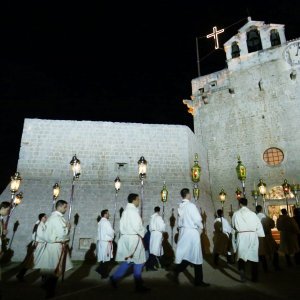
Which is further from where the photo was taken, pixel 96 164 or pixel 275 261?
pixel 96 164

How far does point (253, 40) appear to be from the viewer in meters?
18.6

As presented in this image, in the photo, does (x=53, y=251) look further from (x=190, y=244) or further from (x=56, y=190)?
(x=56, y=190)

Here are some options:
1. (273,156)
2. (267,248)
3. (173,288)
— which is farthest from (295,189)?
(173,288)

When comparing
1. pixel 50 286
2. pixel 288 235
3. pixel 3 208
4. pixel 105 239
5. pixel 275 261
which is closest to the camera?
pixel 50 286

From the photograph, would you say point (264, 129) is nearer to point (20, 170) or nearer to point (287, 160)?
point (287, 160)

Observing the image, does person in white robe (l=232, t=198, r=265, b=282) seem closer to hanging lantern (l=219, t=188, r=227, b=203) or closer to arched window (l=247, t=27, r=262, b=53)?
hanging lantern (l=219, t=188, r=227, b=203)

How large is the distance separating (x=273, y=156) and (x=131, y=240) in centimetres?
1335

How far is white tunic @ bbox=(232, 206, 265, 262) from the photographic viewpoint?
18.8 ft

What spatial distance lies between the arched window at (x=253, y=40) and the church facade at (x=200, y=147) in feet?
0.22

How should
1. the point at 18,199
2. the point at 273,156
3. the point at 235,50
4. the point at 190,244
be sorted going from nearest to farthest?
the point at 190,244, the point at 18,199, the point at 273,156, the point at 235,50

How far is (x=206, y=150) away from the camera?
17.8m

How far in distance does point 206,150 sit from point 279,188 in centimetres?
493

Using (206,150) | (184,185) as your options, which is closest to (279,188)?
(206,150)

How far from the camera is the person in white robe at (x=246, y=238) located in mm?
5715
